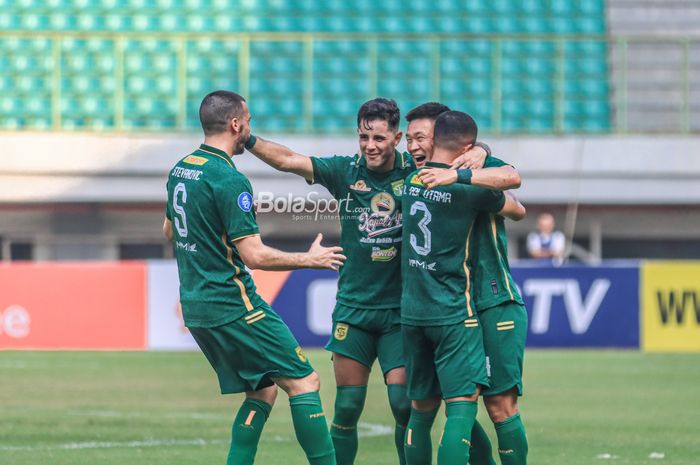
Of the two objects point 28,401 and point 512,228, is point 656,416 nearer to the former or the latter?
point 28,401

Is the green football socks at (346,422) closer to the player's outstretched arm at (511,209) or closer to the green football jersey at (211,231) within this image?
the green football jersey at (211,231)

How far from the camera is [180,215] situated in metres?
6.30

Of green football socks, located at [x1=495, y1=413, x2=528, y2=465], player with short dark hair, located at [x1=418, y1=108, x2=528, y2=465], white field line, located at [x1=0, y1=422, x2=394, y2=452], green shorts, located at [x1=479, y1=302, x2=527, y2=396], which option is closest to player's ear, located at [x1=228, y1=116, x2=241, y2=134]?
player with short dark hair, located at [x1=418, y1=108, x2=528, y2=465]

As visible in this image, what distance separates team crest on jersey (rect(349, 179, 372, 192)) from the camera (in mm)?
7138

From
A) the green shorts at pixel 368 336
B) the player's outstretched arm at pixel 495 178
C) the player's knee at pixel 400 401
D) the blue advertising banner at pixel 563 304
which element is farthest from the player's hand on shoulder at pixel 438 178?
the blue advertising banner at pixel 563 304

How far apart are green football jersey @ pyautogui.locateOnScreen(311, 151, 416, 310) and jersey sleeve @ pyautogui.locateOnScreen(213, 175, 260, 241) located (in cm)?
106

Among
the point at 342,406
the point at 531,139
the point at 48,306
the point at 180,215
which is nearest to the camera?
the point at 180,215

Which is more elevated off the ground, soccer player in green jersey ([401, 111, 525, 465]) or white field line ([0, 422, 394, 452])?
soccer player in green jersey ([401, 111, 525, 465])

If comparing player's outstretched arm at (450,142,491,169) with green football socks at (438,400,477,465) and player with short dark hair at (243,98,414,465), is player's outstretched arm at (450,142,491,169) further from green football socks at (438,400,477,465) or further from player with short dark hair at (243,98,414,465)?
green football socks at (438,400,477,465)

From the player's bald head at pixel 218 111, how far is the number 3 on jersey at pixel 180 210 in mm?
329

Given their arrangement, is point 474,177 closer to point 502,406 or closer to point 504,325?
point 504,325

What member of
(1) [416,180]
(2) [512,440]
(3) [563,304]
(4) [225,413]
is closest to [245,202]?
(1) [416,180]

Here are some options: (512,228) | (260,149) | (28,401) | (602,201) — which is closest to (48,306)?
(28,401)

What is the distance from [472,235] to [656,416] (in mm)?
5127
